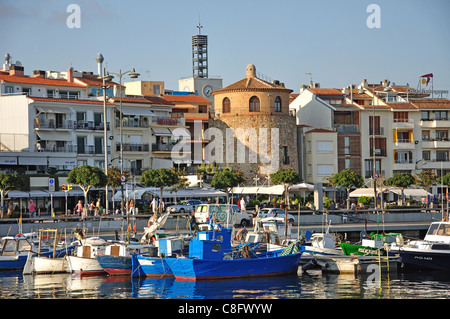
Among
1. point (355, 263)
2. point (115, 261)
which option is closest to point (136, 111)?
point (115, 261)

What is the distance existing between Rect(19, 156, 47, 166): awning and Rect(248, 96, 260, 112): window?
20123 mm

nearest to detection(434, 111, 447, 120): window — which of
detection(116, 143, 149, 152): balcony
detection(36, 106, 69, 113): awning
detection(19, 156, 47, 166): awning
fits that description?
detection(116, 143, 149, 152): balcony

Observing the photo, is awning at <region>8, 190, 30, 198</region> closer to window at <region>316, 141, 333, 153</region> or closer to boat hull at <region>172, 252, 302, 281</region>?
boat hull at <region>172, 252, 302, 281</region>

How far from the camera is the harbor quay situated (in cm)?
4697

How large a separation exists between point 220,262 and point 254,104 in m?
42.2

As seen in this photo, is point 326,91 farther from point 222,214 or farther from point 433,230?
point 433,230

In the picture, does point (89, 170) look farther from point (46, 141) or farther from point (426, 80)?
point (426, 80)

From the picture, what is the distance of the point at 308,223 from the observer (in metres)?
54.1

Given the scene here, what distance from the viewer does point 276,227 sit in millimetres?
45438

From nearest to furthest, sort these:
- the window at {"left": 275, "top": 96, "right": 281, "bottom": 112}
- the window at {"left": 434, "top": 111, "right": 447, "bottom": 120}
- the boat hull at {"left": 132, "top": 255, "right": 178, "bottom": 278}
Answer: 1. the boat hull at {"left": 132, "top": 255, "right": 178, "bottom": 278}
2. the window at {"left": 275, "top": 96, "right": 281, "bottom": 112}
3. the window at {"left": 434, "top": 111, "right": 447, "bottom": 120}

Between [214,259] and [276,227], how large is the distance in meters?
10.9

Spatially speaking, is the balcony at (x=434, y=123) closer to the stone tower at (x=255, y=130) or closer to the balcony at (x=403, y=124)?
the balcony at (x=403, y=124)

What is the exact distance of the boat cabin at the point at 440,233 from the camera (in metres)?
39.2
